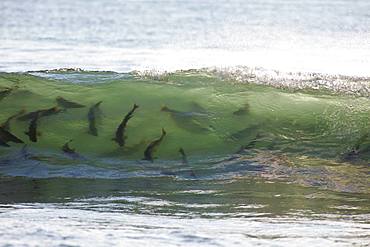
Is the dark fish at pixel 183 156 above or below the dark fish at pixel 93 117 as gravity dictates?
below

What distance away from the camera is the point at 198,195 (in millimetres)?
5691

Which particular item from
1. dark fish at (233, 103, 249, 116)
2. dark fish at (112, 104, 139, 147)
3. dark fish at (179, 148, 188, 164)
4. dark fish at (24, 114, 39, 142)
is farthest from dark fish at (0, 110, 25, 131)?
dark fish at (233, 103, 249, 116)

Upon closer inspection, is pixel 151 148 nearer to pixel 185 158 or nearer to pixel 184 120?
pixel 185 158

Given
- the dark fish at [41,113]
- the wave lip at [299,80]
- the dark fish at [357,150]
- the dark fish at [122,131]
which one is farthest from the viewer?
the wave lip at [299,80]

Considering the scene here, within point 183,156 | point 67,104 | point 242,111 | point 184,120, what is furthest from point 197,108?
point 67,104

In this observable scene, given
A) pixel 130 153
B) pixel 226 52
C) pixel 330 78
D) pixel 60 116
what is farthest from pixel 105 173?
pixel 226 52

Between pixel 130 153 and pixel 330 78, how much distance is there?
5.86 ft

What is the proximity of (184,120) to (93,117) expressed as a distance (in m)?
0.62

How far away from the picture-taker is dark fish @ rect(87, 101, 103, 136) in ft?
21.7

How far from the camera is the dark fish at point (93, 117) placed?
261 inches

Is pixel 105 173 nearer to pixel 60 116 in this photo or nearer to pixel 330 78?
pixel 60 116

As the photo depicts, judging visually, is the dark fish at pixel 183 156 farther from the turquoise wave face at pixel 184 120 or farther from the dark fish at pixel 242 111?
the dark fish at pixel 242 111

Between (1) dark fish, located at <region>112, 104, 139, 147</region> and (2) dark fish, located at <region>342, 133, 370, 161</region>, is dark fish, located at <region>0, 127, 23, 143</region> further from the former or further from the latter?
(2) dark fish, located at <region>342, 133, 370, 161</region>

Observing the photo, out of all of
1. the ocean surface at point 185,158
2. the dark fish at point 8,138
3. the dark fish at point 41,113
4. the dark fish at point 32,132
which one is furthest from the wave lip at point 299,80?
the dark fish at point 8,138
